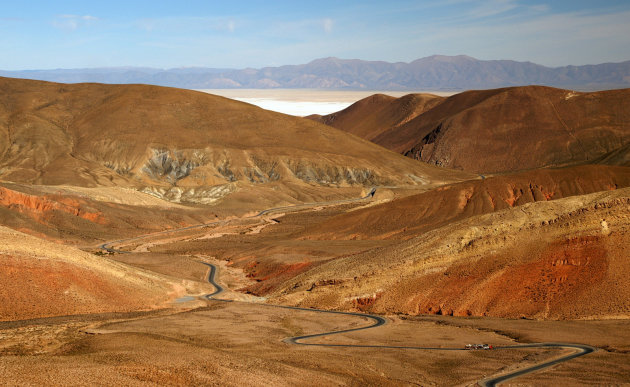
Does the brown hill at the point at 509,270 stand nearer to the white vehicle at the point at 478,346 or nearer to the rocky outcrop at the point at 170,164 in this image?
the white vehicle at the point at 478,346

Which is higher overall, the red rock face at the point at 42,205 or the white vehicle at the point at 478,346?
the white vehicle at the point at 478,346

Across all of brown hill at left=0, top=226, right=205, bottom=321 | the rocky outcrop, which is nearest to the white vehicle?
brown hill at left=0, top=226, right=205, bottom=321

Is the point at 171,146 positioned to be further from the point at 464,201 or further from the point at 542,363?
the point at 542,363

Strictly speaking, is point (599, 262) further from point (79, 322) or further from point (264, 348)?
point (79, 322)

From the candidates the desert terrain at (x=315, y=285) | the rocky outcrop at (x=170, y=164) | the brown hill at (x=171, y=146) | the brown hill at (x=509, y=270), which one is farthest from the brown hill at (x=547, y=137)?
the brown hill at (x=509, y=270)

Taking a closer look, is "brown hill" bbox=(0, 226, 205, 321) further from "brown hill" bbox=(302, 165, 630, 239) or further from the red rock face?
the red rock face

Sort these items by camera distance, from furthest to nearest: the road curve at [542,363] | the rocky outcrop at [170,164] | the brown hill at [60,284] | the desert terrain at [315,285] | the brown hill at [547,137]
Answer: the brown hill at [547,137] < the rocky outcrop at [170,164] < the brown hill at [60,284] < the desert terrain at [315,285] < the road curve at [542,363]
